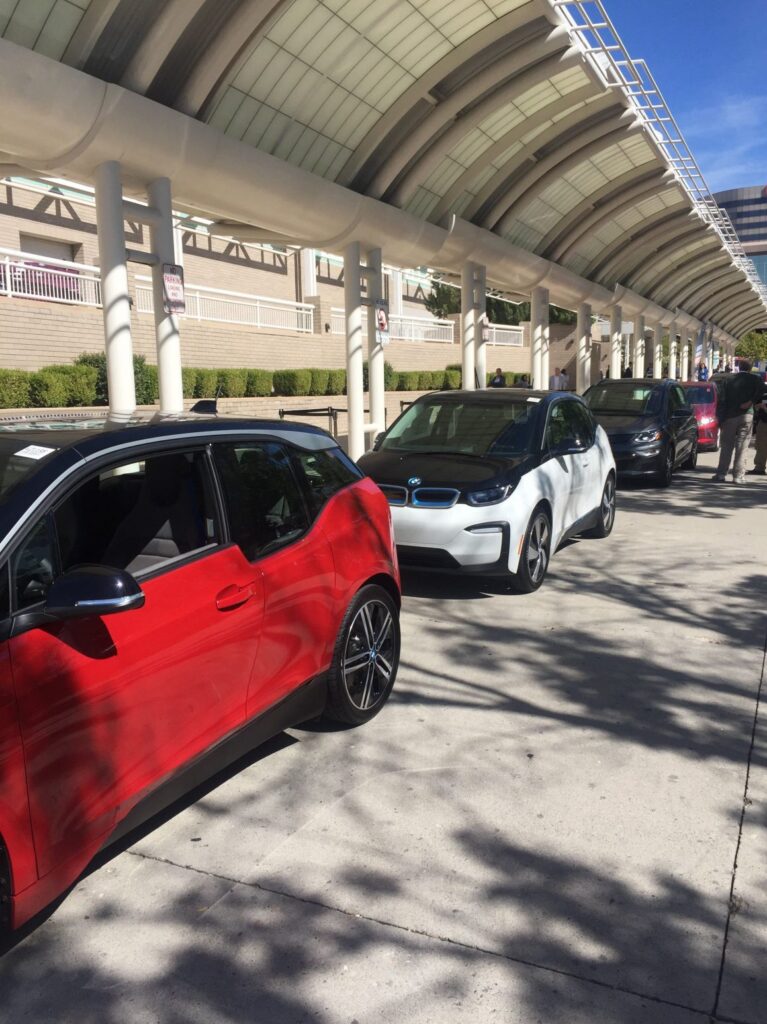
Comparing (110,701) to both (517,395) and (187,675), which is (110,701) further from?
(517,395)

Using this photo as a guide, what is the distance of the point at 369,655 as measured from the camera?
4.72 metres

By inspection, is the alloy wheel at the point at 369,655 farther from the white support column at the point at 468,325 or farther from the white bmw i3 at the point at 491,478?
the white support column at the point at 468,325

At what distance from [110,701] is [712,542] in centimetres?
798

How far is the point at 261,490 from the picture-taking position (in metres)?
4.01

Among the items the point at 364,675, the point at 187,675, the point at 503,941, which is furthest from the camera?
the point at 364,675

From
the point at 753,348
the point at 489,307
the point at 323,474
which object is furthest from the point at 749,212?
the point at 323,474

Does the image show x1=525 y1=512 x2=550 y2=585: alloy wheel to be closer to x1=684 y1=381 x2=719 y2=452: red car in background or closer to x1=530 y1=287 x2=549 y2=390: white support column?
x1=684 y1=381 x2=719 y2=452: red car in background

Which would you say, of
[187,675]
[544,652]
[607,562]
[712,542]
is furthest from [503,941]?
[712,542]

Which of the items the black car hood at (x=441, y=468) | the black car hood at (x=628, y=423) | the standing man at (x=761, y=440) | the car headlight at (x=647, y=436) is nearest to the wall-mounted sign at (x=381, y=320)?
the black car hood at (x=628, y=423)

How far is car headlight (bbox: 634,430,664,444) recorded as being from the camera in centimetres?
1385

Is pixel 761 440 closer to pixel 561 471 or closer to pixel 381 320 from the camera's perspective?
pixel 381 320

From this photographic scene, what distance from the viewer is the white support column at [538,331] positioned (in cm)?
2303

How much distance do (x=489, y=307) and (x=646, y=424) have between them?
107ft

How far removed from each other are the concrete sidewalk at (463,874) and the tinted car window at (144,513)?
3.81 feet
